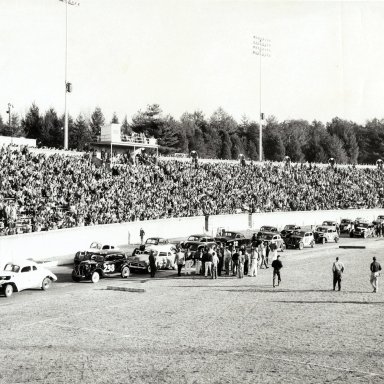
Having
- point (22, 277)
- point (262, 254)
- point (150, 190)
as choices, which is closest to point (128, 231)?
point (150, 190)

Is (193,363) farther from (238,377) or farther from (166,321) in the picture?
(166,321)

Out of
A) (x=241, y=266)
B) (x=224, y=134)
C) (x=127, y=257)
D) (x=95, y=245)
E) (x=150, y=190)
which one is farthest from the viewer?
(x=224, y=134)

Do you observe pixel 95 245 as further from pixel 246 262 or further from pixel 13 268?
pixel 13 268

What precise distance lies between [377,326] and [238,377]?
24.8 feet

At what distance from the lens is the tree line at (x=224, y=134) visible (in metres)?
97.2

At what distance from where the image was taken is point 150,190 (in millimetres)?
53250

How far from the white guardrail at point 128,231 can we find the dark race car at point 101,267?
594 centimetres

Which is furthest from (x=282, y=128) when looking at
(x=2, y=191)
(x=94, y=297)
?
(x=94, y=297)

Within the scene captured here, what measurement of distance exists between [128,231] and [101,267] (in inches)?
610

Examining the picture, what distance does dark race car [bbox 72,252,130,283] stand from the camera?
29.8 meters

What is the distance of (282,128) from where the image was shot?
149875 mm

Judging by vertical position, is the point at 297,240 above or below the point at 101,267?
above

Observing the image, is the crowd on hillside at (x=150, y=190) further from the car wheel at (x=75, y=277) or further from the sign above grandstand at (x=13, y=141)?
the car wheel at (x=75, y=277)

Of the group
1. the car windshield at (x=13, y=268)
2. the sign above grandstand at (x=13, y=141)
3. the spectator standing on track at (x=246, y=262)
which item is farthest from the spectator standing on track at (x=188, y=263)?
the sign above grandstand at (x=13, y=141)
